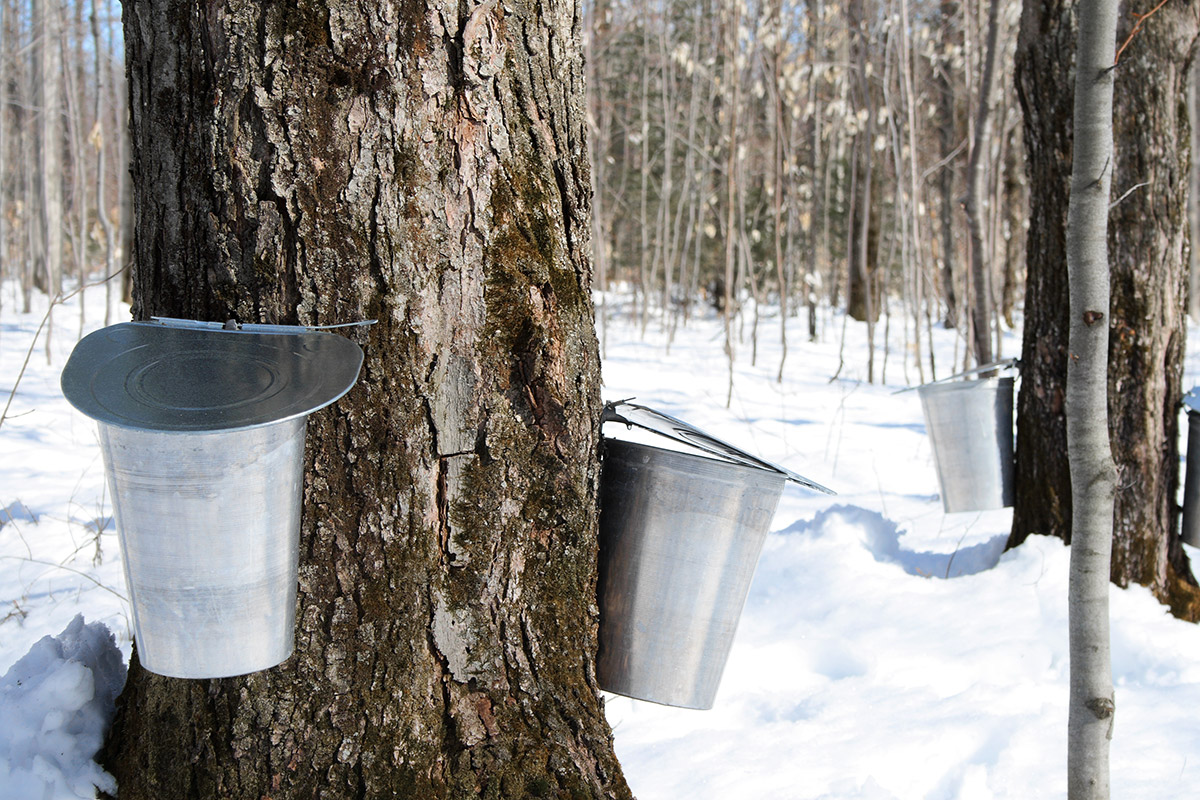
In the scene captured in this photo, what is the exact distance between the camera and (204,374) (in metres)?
1.05

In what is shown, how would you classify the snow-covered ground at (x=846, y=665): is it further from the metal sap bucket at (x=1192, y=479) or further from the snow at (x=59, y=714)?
the metal sap bucket at (x=1192, y=479)

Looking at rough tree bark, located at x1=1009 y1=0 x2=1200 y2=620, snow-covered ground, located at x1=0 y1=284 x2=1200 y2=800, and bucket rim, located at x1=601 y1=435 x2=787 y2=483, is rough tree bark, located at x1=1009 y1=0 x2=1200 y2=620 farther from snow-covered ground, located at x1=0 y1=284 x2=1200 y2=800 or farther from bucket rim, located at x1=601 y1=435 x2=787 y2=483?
bucket rim, located at x1=601 y1=435 x2=787 y2=483

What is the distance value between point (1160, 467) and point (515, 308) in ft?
7.81

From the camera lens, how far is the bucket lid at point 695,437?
1298 millimetres

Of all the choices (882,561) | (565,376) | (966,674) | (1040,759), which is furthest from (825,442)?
(565,376)

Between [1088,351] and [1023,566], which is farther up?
[1088,351]

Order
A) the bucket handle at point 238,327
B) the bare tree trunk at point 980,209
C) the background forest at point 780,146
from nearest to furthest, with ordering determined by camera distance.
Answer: the bucket handle at point 238,327 → the bare tree trunk at point 980,209 → the background forest at point 780,146

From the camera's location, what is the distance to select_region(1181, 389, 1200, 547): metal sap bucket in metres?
2.58

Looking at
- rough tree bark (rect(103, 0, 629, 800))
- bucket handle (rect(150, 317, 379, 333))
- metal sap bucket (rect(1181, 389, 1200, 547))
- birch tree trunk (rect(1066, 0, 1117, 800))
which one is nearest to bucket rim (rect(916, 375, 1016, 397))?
metal sap bucket (rect(1181, 389, 1200, 547))

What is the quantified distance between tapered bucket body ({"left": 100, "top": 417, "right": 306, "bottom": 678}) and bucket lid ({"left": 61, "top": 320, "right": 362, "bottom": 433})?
30 mm

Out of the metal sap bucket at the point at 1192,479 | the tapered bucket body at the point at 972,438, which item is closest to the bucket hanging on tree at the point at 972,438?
the tapered bucket body at the point at 972,438

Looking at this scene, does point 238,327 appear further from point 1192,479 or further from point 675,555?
point 1192,479

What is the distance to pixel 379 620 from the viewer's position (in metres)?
1.20

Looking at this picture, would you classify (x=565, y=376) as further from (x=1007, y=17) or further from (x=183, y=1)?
(x=1007, y=17)
